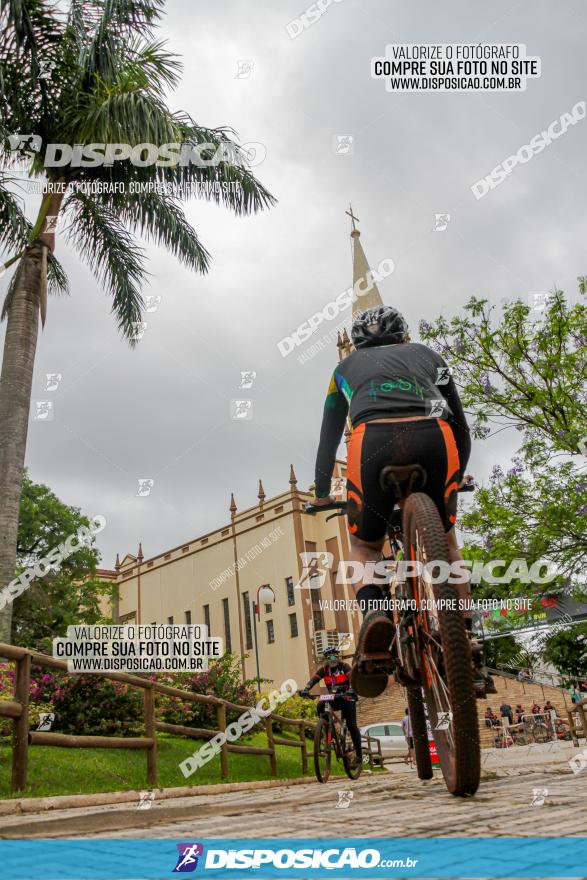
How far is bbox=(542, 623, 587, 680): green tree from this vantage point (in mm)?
26669

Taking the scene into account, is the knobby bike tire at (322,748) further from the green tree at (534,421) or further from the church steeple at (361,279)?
the church steeple at (361,279)

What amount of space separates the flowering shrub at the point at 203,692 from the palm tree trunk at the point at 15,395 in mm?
3914

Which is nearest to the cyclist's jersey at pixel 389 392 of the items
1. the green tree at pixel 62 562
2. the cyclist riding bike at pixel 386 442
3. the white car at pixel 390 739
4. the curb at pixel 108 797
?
the cyclist riding bike at pixel 386 442

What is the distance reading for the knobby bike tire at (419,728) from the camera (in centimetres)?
382

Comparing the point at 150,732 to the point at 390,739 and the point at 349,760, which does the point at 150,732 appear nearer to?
the point at 349,760

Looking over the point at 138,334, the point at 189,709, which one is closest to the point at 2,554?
the point at 189,709

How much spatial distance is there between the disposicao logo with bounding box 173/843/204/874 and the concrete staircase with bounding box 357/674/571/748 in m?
32.0

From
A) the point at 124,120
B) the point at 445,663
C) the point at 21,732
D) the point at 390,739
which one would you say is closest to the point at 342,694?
the point at 21,732

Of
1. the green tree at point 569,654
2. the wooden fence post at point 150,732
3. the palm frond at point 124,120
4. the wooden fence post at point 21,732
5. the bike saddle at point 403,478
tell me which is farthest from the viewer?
the green tree at point 569,654

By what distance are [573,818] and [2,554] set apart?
890 centimetres

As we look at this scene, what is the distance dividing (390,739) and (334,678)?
50.1 feet

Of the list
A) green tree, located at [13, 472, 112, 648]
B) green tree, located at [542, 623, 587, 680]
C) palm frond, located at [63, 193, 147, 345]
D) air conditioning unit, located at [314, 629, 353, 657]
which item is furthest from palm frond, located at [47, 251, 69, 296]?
air conditioning unit, located at [314, 629, 353, 657]

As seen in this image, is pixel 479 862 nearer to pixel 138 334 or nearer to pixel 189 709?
pixel 189 709

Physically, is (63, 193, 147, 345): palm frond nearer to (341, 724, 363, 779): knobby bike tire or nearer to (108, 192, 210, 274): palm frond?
(108, 192, 210, 274): palm frond
